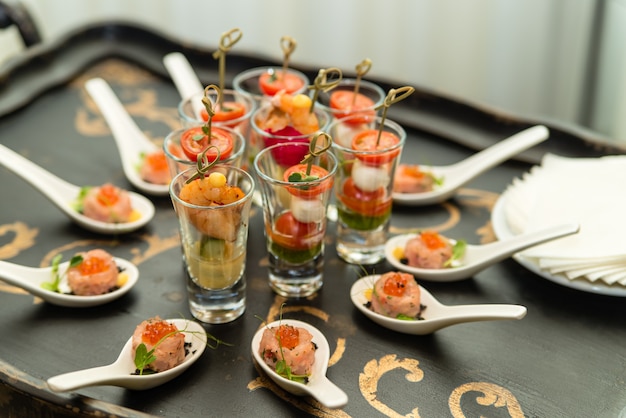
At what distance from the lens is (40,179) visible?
1457 mm

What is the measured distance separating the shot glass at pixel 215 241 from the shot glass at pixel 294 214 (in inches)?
2.2

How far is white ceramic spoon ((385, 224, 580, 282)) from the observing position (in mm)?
1244

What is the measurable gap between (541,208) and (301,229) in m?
0.46

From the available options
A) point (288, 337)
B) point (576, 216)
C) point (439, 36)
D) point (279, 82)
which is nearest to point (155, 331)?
point (288, 337)

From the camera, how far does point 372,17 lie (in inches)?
107

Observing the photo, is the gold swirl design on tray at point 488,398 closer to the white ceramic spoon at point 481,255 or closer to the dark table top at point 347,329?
the dark table top at point 347,329

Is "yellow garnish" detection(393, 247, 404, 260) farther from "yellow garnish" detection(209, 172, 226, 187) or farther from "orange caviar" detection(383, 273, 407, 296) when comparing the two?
"yellow garnish" detection(209, 172, 226, 187)

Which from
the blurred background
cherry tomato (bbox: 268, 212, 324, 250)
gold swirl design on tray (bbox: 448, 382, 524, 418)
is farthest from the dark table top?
the blurred background

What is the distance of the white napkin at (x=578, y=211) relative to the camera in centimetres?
126

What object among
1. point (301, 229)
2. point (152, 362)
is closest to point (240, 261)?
point (301, 229)

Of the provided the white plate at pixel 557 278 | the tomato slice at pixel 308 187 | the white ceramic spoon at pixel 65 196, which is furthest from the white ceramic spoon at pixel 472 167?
the white ceramic spoon at pixel 65 196

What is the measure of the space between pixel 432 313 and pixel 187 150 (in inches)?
18.6

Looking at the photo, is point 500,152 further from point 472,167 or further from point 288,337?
point 288,337

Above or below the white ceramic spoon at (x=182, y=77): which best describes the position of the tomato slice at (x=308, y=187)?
above
